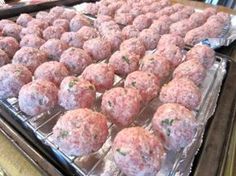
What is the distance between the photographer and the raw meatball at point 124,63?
1174 millimetres

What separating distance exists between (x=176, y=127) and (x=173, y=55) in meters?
0.50

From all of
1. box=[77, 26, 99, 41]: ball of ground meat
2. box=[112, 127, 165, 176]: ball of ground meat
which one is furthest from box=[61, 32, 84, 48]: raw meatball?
box=[112, 127, 165, 176]: ball of ground meat

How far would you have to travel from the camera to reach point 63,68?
3.65 ft

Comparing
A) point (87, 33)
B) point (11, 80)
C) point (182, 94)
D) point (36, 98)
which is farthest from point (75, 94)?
point (87, 33)

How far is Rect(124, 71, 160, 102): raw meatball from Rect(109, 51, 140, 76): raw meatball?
111 mm

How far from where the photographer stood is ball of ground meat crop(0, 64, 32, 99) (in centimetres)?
101

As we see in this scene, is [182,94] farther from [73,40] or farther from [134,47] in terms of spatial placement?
[73,40]

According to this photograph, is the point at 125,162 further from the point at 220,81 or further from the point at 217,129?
the point at 220,81

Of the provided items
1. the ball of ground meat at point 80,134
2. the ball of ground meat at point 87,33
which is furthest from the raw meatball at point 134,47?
the ball of ground meat at point 80,134

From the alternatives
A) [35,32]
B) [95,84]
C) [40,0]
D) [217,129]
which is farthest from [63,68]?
[40,0]

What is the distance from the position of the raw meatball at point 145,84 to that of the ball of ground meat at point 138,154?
287 mm

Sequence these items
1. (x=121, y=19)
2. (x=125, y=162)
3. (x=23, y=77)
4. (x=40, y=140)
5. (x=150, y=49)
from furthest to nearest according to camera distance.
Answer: (x=121, y=19), (x=150, y=49), (x=23, y=77), (x=40, y=140), (x=125, y=162)

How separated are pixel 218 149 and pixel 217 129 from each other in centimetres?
9

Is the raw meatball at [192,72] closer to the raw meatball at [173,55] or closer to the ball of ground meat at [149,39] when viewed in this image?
the raw meatball at [173,55]
